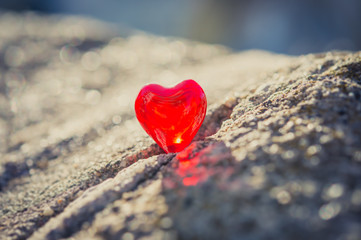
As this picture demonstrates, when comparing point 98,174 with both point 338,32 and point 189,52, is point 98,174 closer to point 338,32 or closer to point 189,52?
point 189,52

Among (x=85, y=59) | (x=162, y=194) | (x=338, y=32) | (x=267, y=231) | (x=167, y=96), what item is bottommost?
(x=267, y=231)

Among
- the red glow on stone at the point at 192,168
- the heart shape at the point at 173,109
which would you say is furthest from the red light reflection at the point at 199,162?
the heart shape at the point at 173,109

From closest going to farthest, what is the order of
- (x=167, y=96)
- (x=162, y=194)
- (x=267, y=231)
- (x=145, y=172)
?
(x=267, y=231) < (x=162, y=194) < (x=145, y=172) < (x=167, y=96)

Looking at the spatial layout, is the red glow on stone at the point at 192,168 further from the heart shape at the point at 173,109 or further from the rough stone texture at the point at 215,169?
the heart shape at the point at 173,109

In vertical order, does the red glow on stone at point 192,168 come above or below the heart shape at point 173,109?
below

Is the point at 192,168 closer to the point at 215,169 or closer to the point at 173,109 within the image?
the point at 215,169

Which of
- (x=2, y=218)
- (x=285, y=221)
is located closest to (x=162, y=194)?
(x=285, y=221)

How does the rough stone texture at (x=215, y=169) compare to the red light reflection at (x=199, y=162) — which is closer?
the rough stone texture at (x=215, y=169)

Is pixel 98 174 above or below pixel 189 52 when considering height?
below
